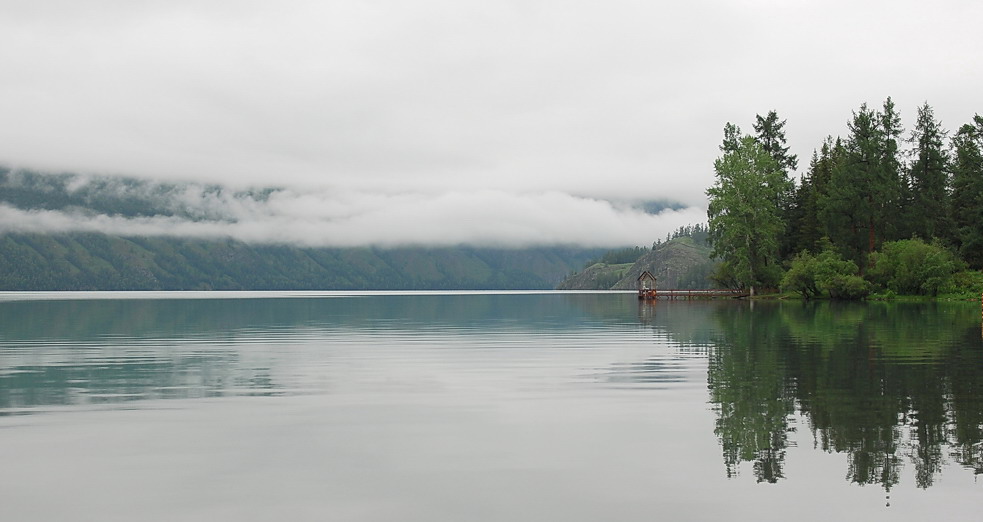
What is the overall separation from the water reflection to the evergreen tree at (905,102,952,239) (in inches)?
4087

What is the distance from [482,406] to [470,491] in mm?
10348

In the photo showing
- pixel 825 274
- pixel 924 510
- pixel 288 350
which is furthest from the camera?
pixel 825 274

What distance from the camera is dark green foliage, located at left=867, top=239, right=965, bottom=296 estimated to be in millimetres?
126625

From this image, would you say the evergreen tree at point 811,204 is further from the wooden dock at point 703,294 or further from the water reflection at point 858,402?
the water reflection at point 858,402

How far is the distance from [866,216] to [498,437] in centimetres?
13462

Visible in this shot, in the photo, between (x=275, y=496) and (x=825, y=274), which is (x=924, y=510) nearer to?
(x=275, y=496)

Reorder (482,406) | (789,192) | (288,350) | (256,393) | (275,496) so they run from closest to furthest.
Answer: (275,496), (482,406), (256,393), (288,350), (789,192)

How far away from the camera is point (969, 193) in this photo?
138375mm

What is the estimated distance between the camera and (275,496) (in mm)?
14797

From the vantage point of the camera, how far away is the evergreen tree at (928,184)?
14275cm

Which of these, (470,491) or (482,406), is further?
(482,406)

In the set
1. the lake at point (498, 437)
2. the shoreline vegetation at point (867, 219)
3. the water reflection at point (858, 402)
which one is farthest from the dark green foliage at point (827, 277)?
the lake at point (498, 437)

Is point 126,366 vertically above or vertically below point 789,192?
below

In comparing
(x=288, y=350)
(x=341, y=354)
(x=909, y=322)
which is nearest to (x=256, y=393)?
(x=341, y=354)
